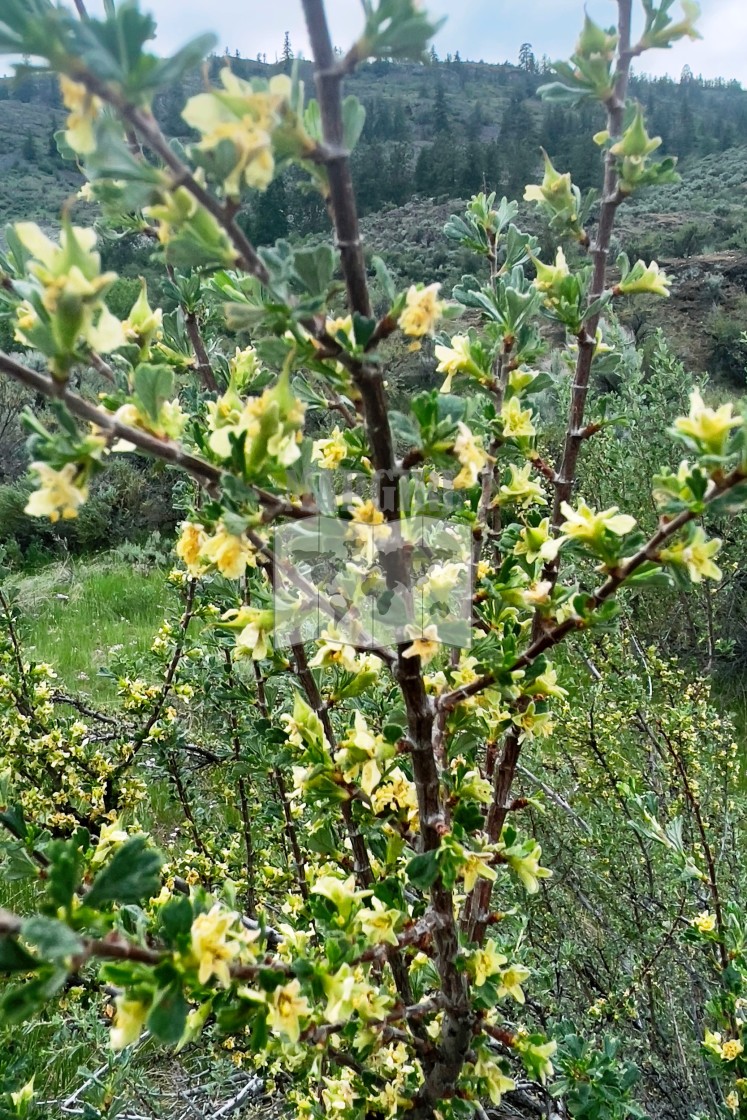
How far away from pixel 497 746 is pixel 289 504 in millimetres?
744

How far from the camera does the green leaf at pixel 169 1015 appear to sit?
0.60 meters

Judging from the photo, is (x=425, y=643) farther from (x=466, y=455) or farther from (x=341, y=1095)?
(x=341, y=1095)

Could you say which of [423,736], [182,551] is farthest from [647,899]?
[182,551]

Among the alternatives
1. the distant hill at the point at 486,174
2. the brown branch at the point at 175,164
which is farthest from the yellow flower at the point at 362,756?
the distant hill at the point at 486,174

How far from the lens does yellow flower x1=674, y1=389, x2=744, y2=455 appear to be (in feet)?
2.43

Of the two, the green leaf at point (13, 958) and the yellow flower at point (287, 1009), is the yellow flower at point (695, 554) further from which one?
the green leaf at point (13, 958)

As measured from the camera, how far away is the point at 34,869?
0.83 metres

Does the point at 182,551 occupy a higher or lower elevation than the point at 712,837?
higher

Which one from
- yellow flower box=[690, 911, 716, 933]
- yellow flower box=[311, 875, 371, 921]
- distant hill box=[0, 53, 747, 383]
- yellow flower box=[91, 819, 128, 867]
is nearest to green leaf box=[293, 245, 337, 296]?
yellow flower box=[311, 875, 371, 921]

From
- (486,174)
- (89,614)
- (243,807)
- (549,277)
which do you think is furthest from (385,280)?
(486,174)

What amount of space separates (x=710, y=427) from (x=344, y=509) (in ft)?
1.26

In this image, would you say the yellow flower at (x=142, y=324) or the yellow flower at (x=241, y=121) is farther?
the yellow flower at (x=142, y=324)

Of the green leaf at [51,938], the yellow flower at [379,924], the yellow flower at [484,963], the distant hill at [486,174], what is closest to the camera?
the green leaf at [51,938]

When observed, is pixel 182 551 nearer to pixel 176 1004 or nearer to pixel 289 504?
pixel 289 504
